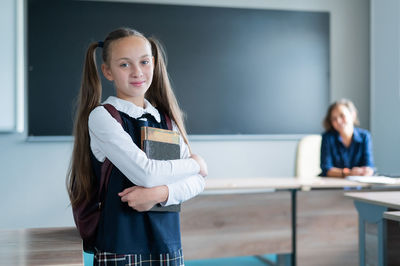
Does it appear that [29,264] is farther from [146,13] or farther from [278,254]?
[146,13]

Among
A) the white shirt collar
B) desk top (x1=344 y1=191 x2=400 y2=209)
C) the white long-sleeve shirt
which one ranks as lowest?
desk top (x1=344 y1=191 x2=400 y2=209)

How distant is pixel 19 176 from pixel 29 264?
11.0 feet

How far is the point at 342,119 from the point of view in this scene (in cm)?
331

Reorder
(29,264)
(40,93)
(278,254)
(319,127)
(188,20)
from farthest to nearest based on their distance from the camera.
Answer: (319,127)
(188,20)
(40,93)
(278,254)
(29,264)

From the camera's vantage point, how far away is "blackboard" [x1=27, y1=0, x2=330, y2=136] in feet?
13.4

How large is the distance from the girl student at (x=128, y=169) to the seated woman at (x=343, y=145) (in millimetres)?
2245

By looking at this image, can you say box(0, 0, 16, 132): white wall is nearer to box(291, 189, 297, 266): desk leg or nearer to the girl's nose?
box(291, 189, 297, 266): desk leg

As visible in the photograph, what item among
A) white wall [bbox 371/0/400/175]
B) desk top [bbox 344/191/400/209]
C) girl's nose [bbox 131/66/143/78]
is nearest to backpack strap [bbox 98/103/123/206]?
girl's nose [bbox 131/66/143/78]

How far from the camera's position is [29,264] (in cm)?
101

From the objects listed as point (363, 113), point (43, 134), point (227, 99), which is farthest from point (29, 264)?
point (363, 113)

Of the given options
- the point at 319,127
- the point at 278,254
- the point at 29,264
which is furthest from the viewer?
the point at 319,127

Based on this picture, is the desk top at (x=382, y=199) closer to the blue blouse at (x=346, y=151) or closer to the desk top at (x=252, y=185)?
the desk top at (x=252, y=185)

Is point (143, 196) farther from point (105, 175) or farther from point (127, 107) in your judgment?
point (127, 107)

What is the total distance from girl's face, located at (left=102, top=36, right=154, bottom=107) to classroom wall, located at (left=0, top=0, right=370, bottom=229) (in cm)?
302
